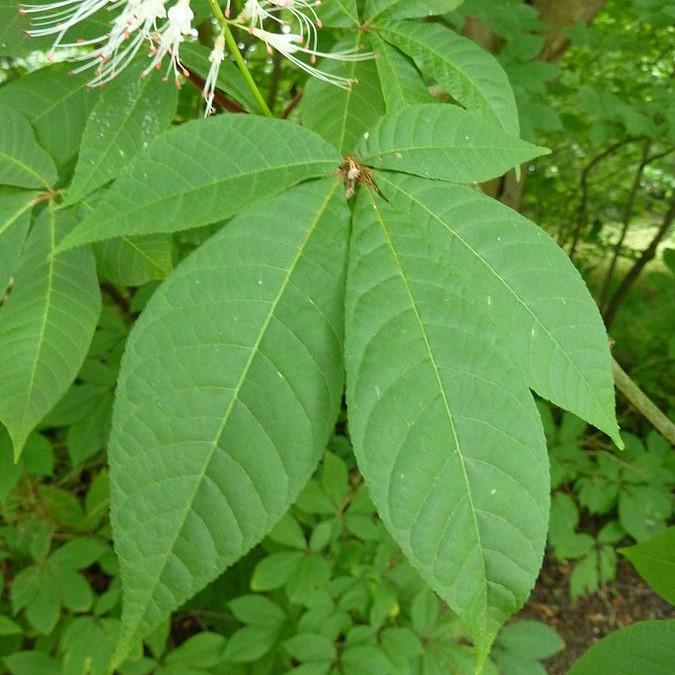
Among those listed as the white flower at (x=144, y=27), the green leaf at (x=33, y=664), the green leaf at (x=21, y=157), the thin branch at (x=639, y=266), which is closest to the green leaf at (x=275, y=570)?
the green leaf at (x=33, y=664)

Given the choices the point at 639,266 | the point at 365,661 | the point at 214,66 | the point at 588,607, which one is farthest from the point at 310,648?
the point at 639,266

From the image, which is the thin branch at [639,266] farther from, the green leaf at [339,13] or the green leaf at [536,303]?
the green leaf at [536,303]

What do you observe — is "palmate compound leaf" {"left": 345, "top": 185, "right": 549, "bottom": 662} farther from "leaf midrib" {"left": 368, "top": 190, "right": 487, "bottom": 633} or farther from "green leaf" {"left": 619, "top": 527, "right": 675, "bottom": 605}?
"green leaf" {"left": 619, "top": 527, "right": 675, "bottom": 605}

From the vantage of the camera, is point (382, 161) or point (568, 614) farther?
point (568, 614)

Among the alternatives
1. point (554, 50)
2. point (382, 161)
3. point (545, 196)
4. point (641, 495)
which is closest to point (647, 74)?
point (554, 50)

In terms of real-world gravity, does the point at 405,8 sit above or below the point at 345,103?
above

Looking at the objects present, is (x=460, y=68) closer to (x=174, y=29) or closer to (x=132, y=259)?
(x=174, y=29)

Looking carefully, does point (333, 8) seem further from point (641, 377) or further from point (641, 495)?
point (641, 377)
